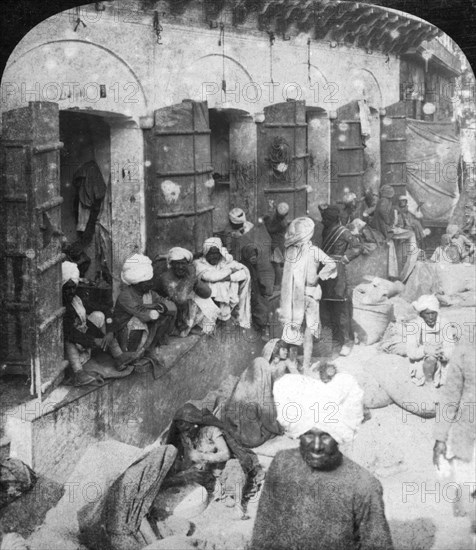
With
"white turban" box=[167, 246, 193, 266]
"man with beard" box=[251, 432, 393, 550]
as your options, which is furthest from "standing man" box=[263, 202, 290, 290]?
"man with beard" box=[251, 432, 393, 550]

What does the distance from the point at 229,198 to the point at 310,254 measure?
726 millimetres

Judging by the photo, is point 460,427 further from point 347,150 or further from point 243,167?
point 243,167

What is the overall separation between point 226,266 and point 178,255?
0.34m

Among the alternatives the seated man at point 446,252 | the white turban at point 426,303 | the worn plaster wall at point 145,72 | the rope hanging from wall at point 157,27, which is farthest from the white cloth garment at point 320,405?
the rope hanging from wall at point 157,27

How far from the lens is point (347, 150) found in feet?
25.6

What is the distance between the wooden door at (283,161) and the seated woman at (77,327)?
53.8 inches

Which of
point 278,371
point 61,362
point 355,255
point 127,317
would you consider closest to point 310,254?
point 355,255

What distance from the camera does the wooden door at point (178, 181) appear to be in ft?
24.8

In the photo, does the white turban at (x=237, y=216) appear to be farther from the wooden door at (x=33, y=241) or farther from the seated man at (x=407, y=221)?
the wooden door at (x=33, y=241)

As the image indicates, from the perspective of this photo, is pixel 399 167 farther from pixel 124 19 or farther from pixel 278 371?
pixel 124 19

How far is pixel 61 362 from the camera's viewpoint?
742cm

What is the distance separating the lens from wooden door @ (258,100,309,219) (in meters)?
7.64

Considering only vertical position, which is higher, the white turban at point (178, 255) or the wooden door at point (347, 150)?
the wooden door at point (347, 150)

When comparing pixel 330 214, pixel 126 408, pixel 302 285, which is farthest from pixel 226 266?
pixel 126 408
